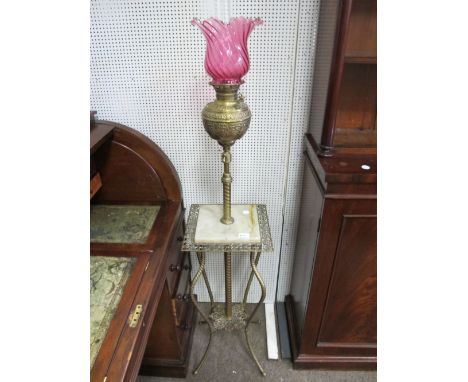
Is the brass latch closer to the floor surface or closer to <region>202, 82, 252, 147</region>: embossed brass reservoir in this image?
<region>202, 82, 252, 147</region>: embossed brass reservoir

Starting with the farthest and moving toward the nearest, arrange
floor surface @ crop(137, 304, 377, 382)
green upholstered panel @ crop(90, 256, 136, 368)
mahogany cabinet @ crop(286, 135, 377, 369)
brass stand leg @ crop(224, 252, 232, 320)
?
floor surface @ crop(137, 304, 377, 382) → brass stand leg @ crop(224, 252, 232, 320) → mahogany cabinet @ crop(286, 135, 377, 369) → green upholstered panel @ crop(90, 256, 136, 368)

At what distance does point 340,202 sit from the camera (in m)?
1.11

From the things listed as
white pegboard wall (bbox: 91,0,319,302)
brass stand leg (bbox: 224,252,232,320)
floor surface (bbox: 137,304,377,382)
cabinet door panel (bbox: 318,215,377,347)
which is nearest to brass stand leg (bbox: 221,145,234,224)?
brass stand leg (bbox: 224,252,232,320)

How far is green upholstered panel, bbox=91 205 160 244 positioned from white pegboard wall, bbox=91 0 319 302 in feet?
0.86

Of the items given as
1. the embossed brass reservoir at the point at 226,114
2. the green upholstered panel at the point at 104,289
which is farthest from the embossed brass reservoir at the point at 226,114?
the green upholstered panel at the point at 104,289

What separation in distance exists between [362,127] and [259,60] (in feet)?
1.59

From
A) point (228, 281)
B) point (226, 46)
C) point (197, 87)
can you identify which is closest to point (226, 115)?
point (226, 46)

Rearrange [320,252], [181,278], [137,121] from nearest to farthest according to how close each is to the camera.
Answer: [320,252], [137,121], [181,278]

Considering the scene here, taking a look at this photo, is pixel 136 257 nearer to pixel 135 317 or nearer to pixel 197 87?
pixel 135 317

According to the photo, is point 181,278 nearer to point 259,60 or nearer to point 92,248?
point 92,248

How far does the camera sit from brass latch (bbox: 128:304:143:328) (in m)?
0.86

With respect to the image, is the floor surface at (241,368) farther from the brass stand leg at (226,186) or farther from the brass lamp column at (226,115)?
the brass lamp column at (226,115)

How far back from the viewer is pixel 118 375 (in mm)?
749
